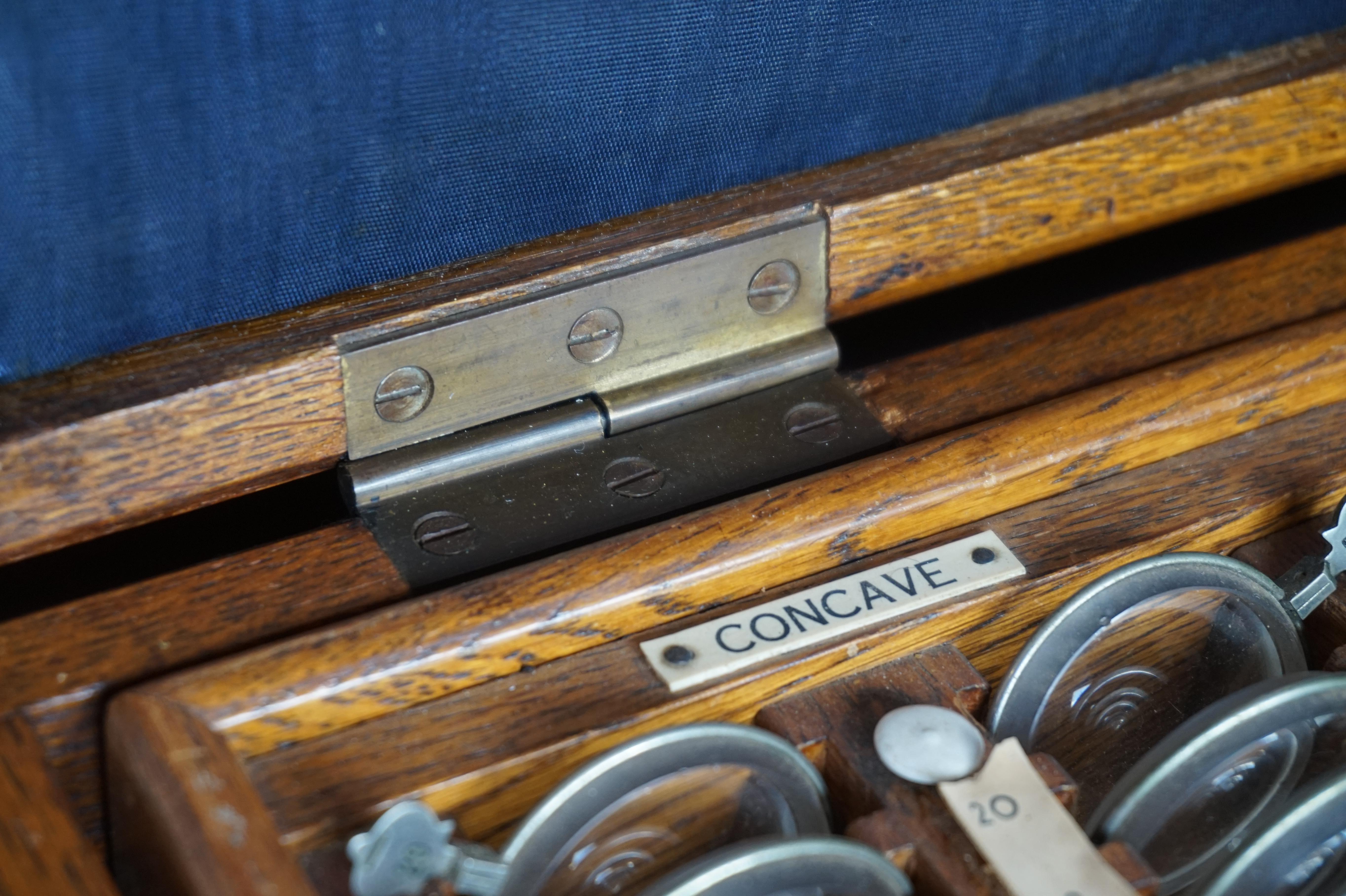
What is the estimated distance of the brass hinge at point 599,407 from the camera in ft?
2.57

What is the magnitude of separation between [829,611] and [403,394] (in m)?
0.26

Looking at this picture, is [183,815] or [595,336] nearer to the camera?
[183,815]

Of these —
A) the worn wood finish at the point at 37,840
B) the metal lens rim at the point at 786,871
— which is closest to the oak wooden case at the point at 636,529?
the worn wood finish at the point at 37,840

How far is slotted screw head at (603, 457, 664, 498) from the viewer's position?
824 millimetres

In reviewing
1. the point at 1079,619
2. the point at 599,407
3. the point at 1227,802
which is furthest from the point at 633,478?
the point at 1227,802

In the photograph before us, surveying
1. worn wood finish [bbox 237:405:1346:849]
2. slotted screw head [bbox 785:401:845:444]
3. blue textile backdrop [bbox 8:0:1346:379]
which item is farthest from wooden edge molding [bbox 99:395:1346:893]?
blue textile backdrop [bbox 8:0:1346:379]

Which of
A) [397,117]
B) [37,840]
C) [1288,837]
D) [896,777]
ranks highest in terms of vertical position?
[397,117]

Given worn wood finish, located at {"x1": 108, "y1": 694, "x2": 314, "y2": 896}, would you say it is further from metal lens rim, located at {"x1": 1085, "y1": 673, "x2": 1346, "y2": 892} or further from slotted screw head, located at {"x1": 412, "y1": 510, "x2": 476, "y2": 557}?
metal lens rim, located at {"x1": 1085, "y1": 673, "x2": 1346, "y2": 892}

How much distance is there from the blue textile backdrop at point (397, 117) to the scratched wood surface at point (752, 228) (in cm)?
2

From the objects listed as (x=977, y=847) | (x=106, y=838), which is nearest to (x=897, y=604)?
(x=977, y=847)

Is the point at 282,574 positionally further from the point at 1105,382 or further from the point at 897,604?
the point at 1105,382

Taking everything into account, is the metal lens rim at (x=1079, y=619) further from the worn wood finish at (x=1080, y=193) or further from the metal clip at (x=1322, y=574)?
the worn wood finish at (x=1080, y=193)

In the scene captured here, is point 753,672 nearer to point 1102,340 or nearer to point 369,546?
point 369,546

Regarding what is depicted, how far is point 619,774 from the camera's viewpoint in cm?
65
